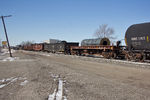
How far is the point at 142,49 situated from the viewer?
1326cm

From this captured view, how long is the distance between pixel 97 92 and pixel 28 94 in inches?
106

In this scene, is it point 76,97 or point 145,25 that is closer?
point 76,97

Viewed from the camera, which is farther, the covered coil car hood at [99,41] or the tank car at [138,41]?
the covered coil car hood at [99,41]

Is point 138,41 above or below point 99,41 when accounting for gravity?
below

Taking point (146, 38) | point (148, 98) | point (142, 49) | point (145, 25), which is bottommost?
point (148, 98)

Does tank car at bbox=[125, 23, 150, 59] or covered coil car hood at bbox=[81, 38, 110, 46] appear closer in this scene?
tank car at bbox=[125, 23, 150, 59]

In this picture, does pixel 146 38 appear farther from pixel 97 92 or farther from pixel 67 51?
pixel 67 51

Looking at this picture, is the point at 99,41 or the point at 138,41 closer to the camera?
the point at 138,41

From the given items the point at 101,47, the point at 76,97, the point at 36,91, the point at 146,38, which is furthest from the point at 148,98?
the point at 101,47

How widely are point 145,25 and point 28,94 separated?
13.0 m

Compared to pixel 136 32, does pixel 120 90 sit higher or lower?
lower

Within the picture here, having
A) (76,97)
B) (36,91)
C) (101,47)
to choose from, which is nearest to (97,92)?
(76,97)

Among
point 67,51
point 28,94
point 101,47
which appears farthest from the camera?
point 67,51

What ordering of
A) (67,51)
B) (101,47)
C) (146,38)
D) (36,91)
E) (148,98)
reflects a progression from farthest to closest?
(67,51), (101,47), (146,38), (36,91), (148,98)
